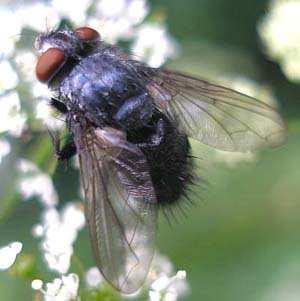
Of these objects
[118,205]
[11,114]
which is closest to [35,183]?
[11,114]

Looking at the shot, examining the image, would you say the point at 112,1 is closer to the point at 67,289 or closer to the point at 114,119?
the point at 114,119

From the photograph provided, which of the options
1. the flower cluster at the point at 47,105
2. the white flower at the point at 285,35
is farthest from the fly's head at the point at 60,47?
the white flower at the point at 285,35

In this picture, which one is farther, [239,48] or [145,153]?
[239,48]

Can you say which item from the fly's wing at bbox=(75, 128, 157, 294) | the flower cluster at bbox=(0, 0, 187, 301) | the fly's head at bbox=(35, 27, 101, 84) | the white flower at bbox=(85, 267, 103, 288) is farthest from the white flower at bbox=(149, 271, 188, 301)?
the fly's head at bbox=(35, 27, 101, 84)

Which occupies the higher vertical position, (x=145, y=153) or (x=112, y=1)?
(x=112, y=1)

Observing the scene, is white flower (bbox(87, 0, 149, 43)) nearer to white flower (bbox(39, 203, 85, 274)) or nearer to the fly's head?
the fly's head

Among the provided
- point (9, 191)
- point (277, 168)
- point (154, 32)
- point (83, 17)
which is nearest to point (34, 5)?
point (83, 17)

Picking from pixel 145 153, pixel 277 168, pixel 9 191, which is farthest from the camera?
pixel 277 168
